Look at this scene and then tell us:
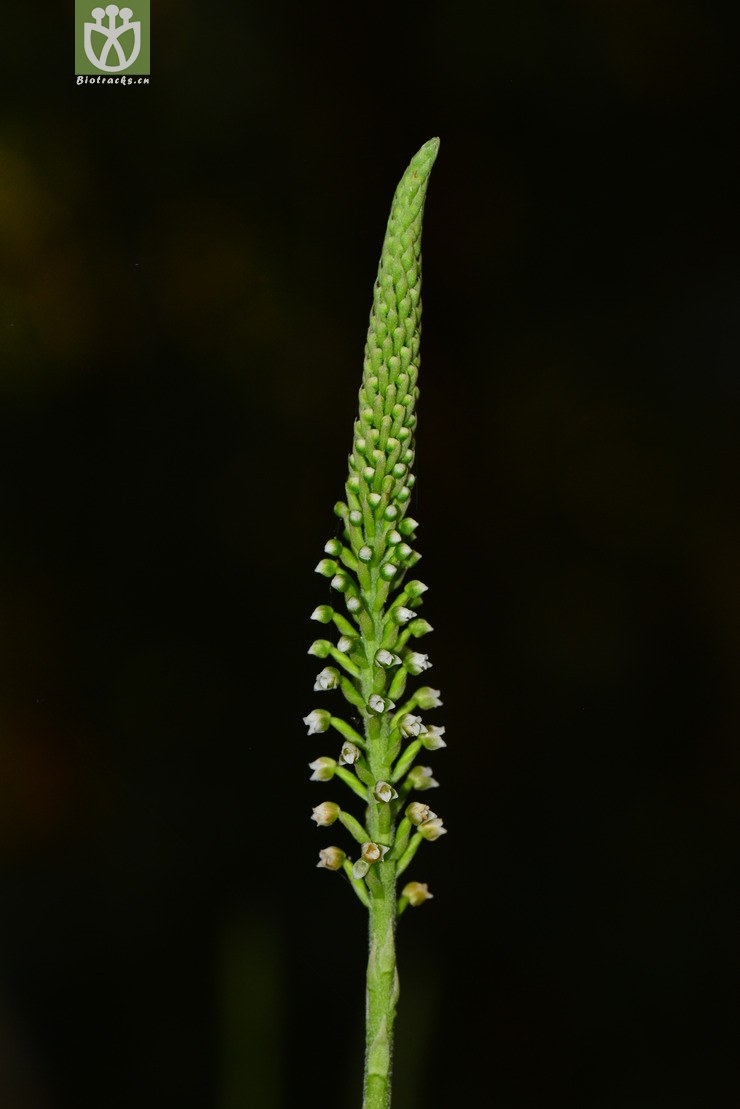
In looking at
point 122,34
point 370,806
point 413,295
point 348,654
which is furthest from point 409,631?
point 122,34

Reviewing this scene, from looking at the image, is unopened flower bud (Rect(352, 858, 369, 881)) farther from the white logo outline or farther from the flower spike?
the white logo outline

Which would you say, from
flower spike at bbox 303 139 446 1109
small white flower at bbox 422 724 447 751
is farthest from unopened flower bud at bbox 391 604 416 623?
small white flower at bbox 422 724 447 751

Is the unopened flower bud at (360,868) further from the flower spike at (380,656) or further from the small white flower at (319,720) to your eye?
the small white flower at (319,720)

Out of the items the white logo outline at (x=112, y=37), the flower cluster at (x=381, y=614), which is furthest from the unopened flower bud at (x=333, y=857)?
the white logo outline at (x=112, y=37)

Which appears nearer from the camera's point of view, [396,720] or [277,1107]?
[396,720]

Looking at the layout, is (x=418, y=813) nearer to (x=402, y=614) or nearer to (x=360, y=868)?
(x=360, y=868)

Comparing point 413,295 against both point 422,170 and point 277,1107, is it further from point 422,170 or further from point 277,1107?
point 277,1107

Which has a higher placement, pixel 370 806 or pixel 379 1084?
pixel 370 806

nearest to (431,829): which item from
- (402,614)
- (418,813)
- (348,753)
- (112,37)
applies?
(418,813)
